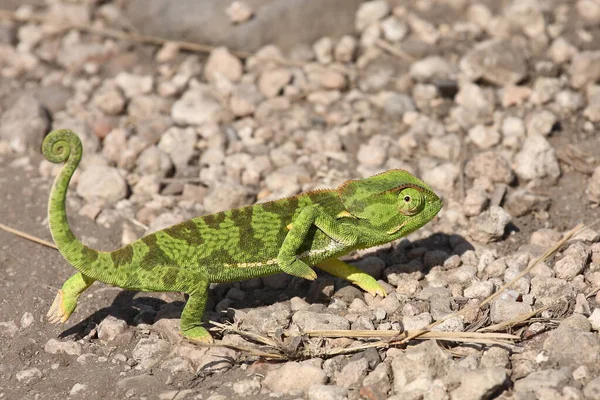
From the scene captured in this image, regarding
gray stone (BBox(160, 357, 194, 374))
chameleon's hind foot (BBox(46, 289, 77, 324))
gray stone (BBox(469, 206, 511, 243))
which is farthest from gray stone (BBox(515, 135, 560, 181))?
chameleon's hind foot (BBox(46, 289, 77, 324))

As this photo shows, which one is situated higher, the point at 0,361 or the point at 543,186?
the point at 0,361

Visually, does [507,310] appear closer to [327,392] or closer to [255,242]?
[327,392]

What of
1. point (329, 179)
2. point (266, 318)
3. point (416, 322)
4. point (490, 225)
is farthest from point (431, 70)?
point (266, 318)

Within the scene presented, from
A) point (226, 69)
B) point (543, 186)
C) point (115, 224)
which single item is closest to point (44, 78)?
point (226, 69)

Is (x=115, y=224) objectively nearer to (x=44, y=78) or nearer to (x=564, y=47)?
(x=44, y=78)

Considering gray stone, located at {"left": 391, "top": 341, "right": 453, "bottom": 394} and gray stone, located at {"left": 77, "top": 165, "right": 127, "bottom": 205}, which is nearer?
gray stone, located at {"left": 391, "top": 341, "right": 453, "bottom": 394}

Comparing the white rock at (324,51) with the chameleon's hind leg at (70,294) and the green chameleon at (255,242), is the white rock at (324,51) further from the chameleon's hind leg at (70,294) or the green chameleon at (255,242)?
the chameleon's hind leg at (70,294)

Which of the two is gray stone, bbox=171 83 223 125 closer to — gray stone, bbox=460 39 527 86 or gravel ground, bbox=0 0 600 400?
gravel ground, bbox=0 0 600 400
